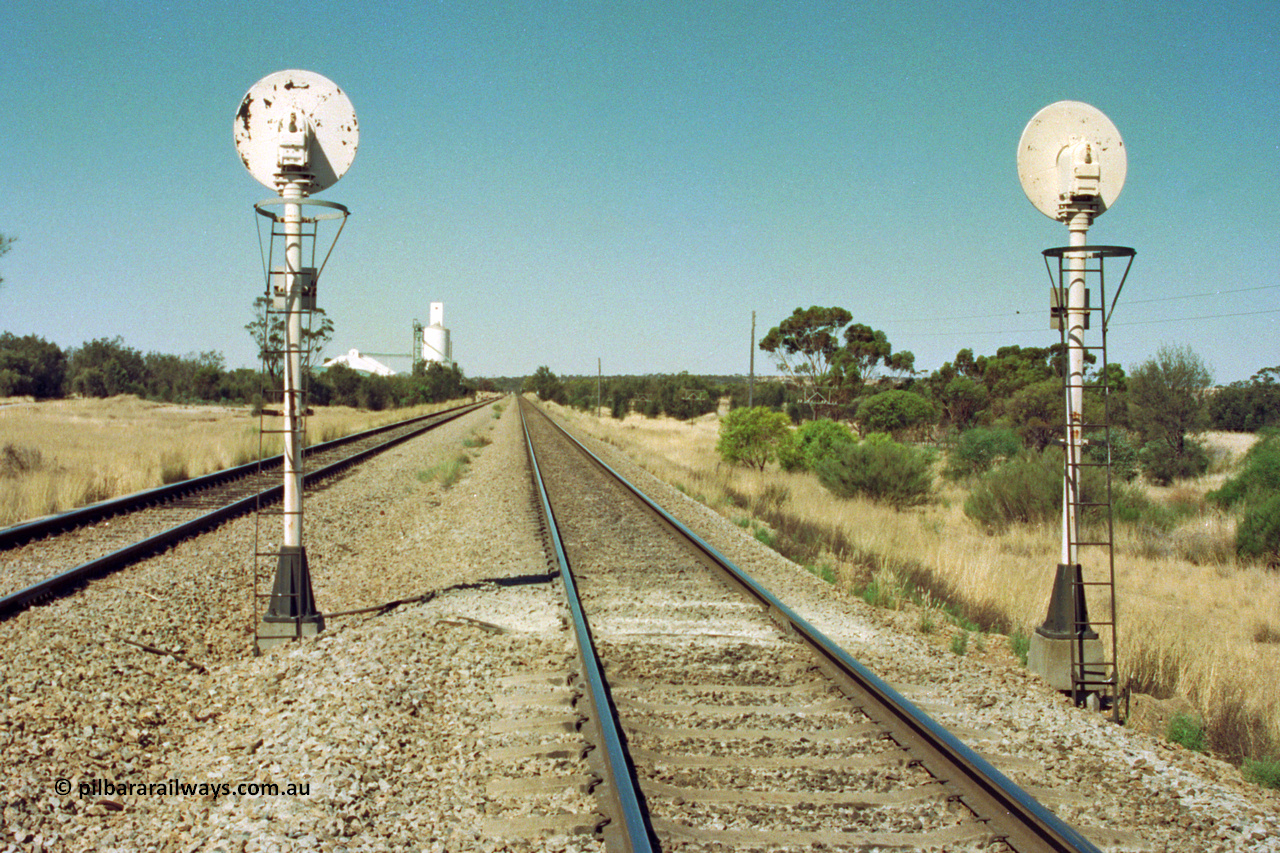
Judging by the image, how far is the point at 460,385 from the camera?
117062mm

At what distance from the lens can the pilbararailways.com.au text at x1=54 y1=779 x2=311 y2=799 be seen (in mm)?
3967

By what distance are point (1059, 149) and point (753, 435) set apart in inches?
872

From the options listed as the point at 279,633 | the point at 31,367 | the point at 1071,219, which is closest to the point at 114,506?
the point at 279,633

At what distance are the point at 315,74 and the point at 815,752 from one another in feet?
19.8

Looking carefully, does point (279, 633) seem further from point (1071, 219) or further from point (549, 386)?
point (549, 386)

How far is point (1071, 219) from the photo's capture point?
6133 mm

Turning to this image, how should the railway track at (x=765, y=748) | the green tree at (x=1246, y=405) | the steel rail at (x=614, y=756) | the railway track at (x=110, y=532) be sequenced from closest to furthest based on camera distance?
the steel rail at (x=614, y=756)
the railway track at (x=765, y=748)
the railway track at (x=110, y=532)
the green tree at (x=1246, y=405)

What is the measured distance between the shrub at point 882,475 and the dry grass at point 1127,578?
1.60ft

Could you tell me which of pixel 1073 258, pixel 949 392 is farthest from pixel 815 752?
pixel 949 392

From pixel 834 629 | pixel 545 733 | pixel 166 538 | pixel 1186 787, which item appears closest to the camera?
pixel 1186 787

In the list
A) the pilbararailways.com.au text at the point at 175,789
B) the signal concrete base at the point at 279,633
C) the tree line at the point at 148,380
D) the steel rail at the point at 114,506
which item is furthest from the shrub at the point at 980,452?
the tree line at the point at 148,380

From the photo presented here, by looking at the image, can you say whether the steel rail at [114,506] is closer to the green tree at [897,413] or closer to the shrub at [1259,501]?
the shrub at [1259,501]

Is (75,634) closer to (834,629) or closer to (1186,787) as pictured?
(834,629)

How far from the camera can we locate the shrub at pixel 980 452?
90.3ft
